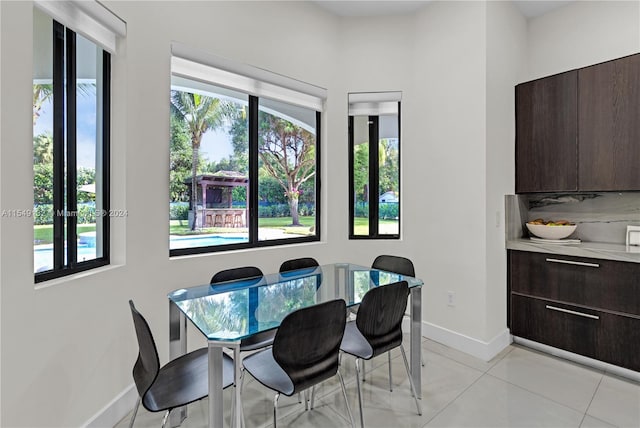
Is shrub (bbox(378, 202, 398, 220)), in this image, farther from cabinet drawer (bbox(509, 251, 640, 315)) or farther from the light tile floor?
the light tile floor

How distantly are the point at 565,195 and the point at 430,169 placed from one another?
1.35 m

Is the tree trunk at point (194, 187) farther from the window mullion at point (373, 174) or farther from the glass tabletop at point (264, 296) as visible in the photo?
the window mullion at point (373, 174)

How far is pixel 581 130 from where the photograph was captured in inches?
107

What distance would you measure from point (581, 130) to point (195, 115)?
321 centimetres

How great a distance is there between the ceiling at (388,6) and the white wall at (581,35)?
12 cm

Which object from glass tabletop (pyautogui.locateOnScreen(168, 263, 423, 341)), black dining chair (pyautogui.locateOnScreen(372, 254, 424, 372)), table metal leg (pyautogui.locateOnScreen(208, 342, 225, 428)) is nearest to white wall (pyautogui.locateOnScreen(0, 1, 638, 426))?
glass tabletop (pyautogui.locateOnScreen(168, 263, 423, 341))

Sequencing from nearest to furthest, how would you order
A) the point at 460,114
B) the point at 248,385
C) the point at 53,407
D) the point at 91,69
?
the point at 53,407, the point at 91,69, the point at 248,385, the point at 460,114

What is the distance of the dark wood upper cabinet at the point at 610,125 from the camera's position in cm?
246

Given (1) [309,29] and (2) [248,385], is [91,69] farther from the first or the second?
(2) [248,385]

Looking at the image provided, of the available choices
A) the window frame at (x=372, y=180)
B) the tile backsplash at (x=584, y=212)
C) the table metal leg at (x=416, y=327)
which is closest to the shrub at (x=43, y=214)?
the table metal leg at (x=416, y=327)

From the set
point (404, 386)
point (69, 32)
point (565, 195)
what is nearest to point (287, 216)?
point (404, 386)

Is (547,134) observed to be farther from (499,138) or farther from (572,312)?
(572,312)

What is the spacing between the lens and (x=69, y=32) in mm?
1804

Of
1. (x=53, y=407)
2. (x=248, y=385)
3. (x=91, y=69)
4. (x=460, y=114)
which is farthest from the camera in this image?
(x=460, y=114)
